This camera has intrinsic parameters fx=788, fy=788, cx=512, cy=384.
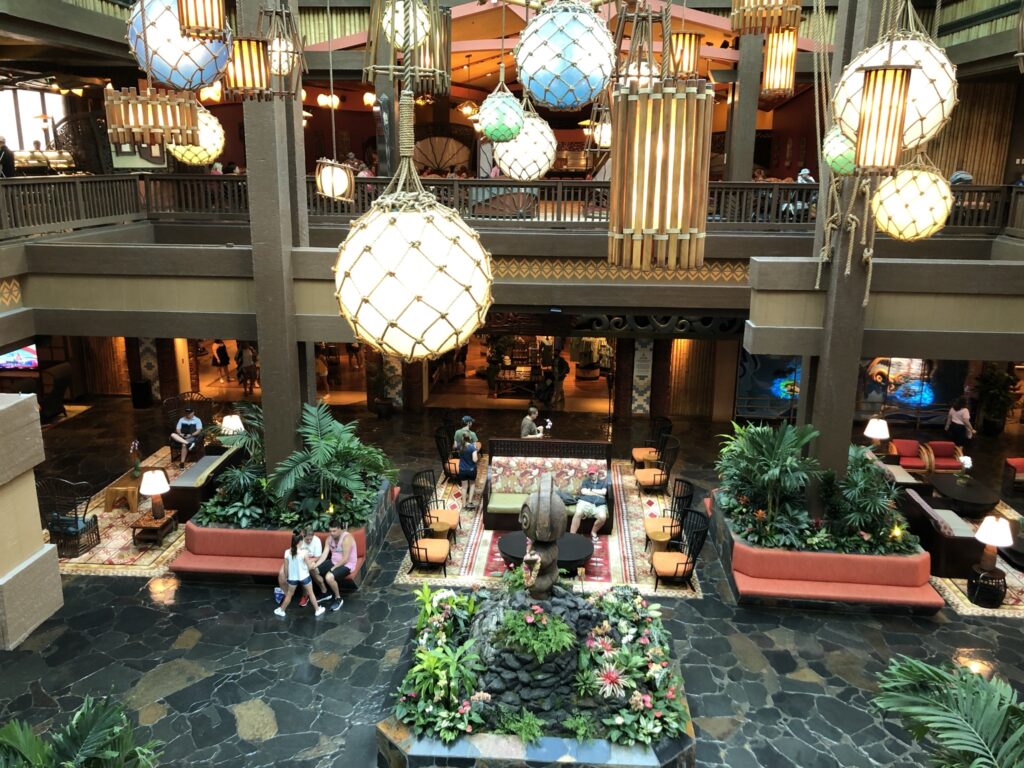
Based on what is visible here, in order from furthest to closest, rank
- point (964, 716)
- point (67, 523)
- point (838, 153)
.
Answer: point (67, 523)
point (838, 153)
point (964, 716)

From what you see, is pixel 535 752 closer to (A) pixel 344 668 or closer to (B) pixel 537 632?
(B) pixel 537 632

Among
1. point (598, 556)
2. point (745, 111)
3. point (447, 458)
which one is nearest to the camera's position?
point (598, 556)

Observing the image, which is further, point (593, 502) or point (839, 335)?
point (593, 502)

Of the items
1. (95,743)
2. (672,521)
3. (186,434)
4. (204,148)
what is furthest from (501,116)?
(186,434)

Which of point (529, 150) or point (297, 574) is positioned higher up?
point (529, 150)

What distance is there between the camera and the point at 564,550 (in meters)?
10.6

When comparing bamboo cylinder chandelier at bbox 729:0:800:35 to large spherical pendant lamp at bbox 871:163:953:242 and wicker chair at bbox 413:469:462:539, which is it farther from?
wicker chair at bbox 413:469:462:539

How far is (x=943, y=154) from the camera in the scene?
1709cm

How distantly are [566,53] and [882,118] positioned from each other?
2.16 metres

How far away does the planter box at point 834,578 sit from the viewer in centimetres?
1006

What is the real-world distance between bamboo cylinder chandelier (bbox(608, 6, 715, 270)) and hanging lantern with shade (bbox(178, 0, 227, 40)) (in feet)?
8.55

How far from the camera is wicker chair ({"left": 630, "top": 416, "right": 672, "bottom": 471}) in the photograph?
14.9 metres

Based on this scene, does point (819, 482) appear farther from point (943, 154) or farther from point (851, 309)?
point (943, 154)

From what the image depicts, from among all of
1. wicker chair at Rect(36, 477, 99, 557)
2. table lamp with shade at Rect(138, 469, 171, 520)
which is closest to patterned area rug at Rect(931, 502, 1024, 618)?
table lamp with shade at Rect(138, 469, 171, 520)
